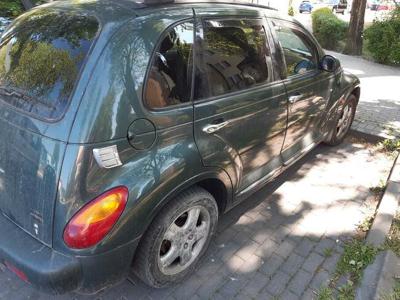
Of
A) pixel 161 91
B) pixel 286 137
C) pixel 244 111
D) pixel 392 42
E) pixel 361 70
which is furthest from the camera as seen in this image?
pixel 392 42

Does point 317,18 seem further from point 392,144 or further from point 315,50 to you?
point 315,50

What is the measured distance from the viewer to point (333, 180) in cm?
430

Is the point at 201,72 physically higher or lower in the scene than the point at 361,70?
higher

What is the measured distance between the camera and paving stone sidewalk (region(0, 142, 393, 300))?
2.71 metres

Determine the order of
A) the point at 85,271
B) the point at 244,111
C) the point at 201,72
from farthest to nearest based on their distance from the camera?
1. the point at 244,111
2. the point at 201,72
3. the point at 85,271

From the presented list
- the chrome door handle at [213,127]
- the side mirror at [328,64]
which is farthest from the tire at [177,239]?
the side mirror at [328,64]

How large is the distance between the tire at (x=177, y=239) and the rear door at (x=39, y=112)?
25.0 inches

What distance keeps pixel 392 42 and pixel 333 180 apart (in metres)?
8.79

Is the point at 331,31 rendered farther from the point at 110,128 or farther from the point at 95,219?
the point at 95,219

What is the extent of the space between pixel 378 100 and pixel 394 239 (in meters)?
4.60

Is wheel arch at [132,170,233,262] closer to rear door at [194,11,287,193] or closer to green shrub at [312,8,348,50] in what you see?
rear door at [194,11,287,193]

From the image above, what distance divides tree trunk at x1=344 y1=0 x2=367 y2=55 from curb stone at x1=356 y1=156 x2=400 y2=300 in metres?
9.99

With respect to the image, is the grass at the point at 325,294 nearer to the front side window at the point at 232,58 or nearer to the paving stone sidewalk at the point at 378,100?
the front side window at the point at 232,58

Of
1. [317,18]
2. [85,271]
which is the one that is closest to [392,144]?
[85,271]
